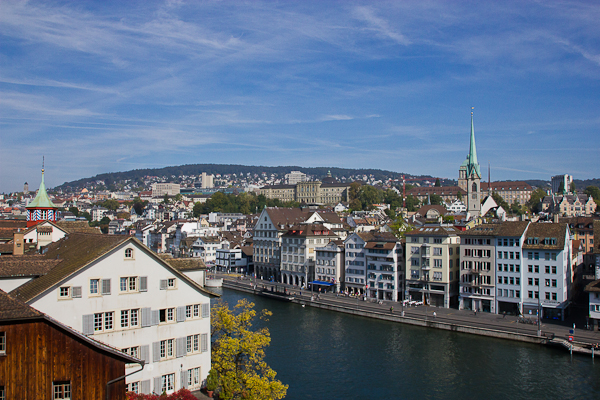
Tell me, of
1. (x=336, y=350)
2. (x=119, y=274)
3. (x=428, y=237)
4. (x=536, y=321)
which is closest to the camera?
(x=119, y=274)

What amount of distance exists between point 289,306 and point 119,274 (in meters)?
46.8

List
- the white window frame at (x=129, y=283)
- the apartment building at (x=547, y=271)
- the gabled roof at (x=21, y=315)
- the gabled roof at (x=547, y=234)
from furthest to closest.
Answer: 1. the gabled roof at (x=547, y=234)
2. the apartment building at (x=547, y=271)
3. the white window frame at (x=129, y=283)
4. the gabled roof at (x=21, y=315)

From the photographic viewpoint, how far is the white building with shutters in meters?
19.9

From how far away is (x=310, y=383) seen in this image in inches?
1414

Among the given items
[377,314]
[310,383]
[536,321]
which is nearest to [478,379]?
[310,383]

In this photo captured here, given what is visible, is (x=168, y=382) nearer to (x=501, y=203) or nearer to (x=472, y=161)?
(x=472, y=161)

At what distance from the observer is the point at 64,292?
19734mm

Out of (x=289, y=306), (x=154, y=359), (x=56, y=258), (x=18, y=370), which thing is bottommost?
(x=289, y=306)

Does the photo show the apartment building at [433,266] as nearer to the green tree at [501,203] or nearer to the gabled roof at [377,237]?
the gabled roof at [377,237]

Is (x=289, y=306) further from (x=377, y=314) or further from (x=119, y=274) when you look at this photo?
(x=119, y=274)

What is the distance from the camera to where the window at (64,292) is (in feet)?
64.4

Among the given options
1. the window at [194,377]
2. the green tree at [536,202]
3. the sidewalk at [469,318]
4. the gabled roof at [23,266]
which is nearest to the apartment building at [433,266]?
the sidewalk at [469,318]

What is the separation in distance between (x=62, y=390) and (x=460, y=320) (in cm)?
4602

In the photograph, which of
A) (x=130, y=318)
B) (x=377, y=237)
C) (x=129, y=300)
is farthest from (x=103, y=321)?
(x=377, y=237)
